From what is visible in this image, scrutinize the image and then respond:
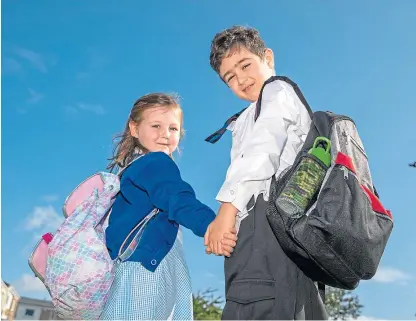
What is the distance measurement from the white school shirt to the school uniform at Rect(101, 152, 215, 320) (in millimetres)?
339

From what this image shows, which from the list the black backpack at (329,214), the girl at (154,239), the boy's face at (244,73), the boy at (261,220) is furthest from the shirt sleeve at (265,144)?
the boy's face at (244,73)

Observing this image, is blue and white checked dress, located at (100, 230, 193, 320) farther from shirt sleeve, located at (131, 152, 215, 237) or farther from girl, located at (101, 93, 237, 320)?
shirt sleeve, located at (131, 152, 215, 237)

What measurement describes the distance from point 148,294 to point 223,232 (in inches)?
26.4

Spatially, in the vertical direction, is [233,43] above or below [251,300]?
above

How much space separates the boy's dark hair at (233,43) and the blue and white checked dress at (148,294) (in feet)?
4.63

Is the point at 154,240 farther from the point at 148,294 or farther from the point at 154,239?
the point at 148,294

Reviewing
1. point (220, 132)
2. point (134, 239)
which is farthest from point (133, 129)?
point (134, 239)

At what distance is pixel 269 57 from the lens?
3611 mm

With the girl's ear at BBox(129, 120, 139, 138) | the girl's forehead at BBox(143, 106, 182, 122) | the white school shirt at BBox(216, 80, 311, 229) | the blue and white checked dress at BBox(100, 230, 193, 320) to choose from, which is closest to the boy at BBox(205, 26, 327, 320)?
the white school shirt at BBox(216, 80, 311, 229)

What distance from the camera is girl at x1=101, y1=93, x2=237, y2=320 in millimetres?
2895

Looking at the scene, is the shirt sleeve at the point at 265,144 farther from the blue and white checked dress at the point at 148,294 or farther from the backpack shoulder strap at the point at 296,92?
the blue and white checked dress at the point at 148,294

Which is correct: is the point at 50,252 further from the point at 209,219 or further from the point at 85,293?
the point at 209,219

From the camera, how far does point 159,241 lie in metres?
3.11

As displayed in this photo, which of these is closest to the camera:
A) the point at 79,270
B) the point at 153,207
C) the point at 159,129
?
the point at 79,270
